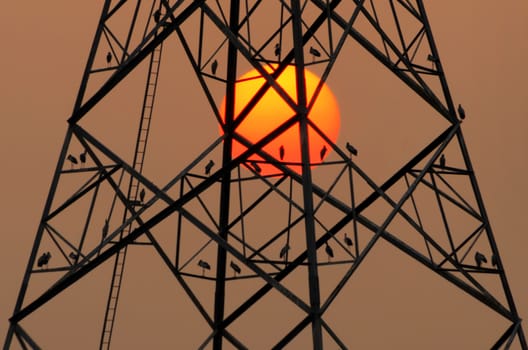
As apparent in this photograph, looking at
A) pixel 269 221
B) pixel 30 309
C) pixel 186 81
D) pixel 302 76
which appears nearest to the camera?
pixel 302 76

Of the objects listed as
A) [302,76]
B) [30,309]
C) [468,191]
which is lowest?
[30,309]

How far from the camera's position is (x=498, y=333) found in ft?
88.4

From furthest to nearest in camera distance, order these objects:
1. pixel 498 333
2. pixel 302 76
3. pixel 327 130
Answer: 1. pixel 498 333
2. pixel 327 130
3. pixel 302 76

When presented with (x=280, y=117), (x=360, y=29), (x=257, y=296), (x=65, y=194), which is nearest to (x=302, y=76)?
(x=280, y=117)

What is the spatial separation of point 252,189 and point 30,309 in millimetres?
12593

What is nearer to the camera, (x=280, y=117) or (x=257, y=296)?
(x=280, y=117)

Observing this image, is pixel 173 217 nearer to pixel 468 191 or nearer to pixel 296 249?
pixel 296 249

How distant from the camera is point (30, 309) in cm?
1700

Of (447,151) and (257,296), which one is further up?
(447,151)

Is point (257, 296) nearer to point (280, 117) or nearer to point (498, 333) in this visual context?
point (280, 117)

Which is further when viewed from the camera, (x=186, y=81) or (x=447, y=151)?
(x=186, y=81)

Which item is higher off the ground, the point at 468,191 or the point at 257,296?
the point at 468,191

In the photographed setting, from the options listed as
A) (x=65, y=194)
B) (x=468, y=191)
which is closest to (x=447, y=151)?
(x=468, y=191)

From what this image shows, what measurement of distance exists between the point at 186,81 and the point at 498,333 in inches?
401
